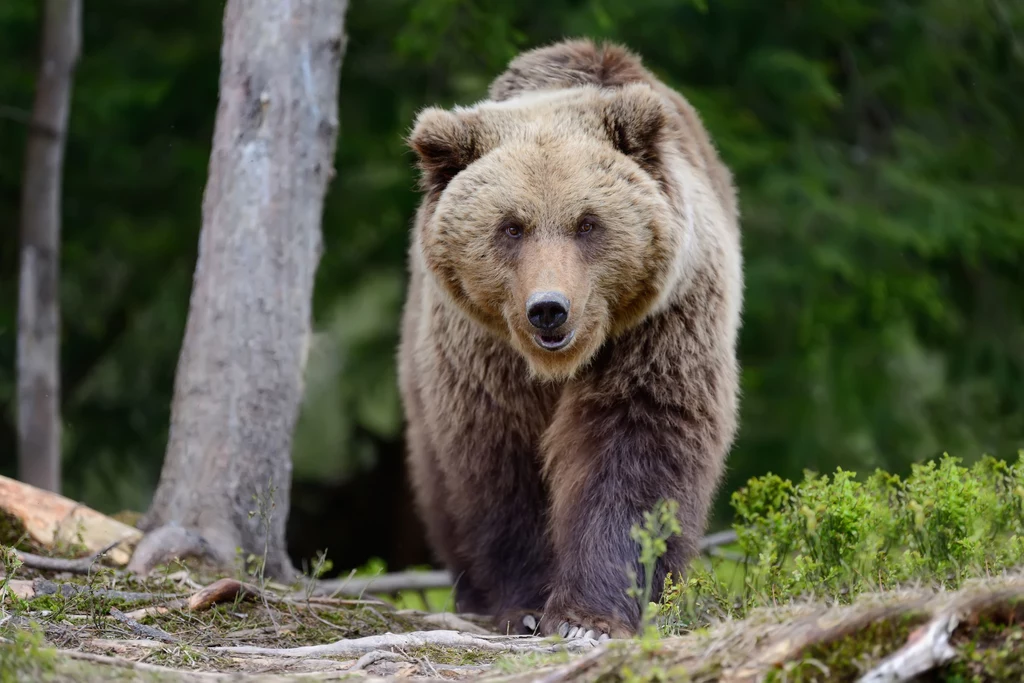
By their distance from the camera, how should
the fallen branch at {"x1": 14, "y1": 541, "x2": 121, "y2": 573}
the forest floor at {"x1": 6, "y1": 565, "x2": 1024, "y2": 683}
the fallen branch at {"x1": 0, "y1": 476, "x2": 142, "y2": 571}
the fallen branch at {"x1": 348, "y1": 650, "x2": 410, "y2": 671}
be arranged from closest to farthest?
the forest floor at {"x1": 6, "y1": 565, "x2": 1024, "y2": 683}
the fallen branch at {"x1": 348, "y1": 650, "x2": 410, "y2": 671}
the fallen branch at {"x1": 14, "y1": 541, "x2": 121, "y2": 573}
the fallen branch at {"x1": 0, "y1": 476, "x2": 142, "y2": 571}

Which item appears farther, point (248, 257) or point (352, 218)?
point (352, 218)

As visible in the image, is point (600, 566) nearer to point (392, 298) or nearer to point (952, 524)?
point (952, 524)

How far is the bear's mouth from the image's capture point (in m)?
4.78

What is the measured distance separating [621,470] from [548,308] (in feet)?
2.59

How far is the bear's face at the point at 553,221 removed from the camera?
4.86 metres

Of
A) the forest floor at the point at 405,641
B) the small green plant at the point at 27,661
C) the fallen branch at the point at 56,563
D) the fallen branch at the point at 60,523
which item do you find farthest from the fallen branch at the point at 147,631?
the small green plant at the point at 27,661

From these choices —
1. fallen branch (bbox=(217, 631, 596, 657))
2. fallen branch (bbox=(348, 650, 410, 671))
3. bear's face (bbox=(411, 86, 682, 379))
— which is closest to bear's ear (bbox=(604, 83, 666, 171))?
bear's face (bbox=(411, 86, 682, 379))

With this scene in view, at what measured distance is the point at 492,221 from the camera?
5.01m

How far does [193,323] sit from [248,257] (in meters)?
0.43

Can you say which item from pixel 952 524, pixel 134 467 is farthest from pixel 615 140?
pixel 134 467

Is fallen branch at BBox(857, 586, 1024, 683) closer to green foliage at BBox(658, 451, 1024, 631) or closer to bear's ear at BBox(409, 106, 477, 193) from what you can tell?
green foliage at BBox(658, 451, 1024, 631)

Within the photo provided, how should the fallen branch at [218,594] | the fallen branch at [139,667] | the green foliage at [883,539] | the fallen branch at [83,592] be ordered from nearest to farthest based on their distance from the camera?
the fallen branch at [139,667] → the green foliage at [883,539] → the fallen branch at [83,592] → the fallen branch at [218,594]

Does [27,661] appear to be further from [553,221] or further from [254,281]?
[254,281]

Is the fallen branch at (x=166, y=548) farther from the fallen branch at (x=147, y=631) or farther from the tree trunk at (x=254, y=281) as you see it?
the fallen branch at (x=147, y=631)
